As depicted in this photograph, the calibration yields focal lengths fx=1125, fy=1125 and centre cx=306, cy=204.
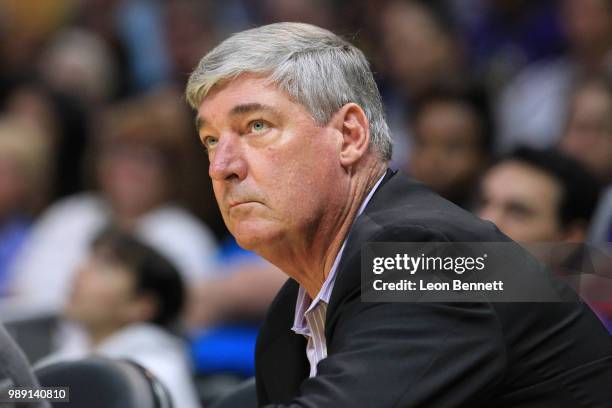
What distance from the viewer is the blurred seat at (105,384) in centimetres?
250

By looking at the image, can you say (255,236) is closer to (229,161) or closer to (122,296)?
(229,161)

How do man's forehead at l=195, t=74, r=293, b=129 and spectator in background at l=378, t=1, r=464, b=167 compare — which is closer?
man's forehead at l=195, t=74, r=293, b=129

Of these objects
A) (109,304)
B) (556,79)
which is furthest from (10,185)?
(556,79)

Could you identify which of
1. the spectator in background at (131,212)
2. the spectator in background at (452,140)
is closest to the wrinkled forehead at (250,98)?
the spectator in background at (452,140)

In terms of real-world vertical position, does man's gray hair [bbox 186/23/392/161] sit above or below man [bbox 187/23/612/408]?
above

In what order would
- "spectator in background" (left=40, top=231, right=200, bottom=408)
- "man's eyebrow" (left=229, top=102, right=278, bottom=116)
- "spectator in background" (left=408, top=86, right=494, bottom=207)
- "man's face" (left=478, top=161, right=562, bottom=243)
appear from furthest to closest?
"spectator in background" (left=408, top=86, right=494, bottom=207) → "spectator in background" (left=40, top=231, right=200, bottom=408) → "man's face" (left=478, top=161, right=562, bottom=243) → "man's eyebrow" (left=229, top=102, right=278, bottom=116)

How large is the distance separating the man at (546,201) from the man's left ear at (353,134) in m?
1.90

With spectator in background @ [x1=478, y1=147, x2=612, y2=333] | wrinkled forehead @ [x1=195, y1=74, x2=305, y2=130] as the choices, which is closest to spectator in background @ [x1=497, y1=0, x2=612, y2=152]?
spectator in background @ [x1=478, y1=147, x2=612, y2=333]

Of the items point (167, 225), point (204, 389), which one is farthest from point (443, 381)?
point (167, 225)

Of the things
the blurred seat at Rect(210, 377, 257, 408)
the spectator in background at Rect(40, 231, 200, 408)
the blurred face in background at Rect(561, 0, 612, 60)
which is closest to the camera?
the blurred seat at Rect(210, 377, 257, 408)

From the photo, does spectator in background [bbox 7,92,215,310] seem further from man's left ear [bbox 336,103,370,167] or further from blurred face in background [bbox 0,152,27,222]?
man's left ear [bbox 336,103,370,167]

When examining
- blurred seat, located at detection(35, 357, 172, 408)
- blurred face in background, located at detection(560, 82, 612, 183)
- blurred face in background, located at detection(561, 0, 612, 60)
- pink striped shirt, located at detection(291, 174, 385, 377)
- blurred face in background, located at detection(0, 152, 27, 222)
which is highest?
blurred face in background, located at detection(561, 0, 612, 60)

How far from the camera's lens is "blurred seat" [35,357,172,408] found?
2500mm

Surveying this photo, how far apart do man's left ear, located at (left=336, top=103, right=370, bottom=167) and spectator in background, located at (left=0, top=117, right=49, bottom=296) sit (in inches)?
175
